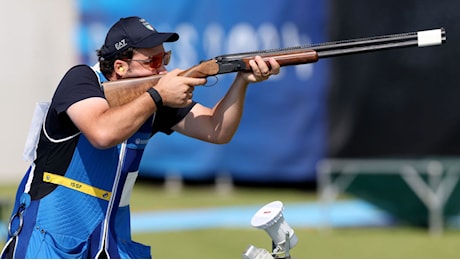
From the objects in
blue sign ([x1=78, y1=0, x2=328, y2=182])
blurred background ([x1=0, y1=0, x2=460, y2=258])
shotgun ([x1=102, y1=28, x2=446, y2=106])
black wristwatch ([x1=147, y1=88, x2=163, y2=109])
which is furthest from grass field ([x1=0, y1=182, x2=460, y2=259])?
black wristwatch ([x1=147, y1=88, x2=163, y2=109])

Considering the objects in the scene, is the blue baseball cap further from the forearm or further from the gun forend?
the gun forend

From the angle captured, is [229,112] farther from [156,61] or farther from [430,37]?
[430,37]

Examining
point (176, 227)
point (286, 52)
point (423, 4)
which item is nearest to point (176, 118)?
point (286, 52)

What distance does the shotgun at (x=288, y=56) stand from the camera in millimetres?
4801

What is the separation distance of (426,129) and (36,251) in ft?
32.3

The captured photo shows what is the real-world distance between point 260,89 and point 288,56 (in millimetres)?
10942

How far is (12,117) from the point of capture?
70.6 feet

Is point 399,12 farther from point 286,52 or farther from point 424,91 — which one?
point 286,52

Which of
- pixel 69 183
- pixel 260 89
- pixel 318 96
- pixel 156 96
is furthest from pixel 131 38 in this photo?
pixel 260 89

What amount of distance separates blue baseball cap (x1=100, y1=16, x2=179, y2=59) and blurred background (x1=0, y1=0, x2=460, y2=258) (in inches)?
306

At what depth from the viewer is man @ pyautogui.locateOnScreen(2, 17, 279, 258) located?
4688 mm

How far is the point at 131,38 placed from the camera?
16.1ft

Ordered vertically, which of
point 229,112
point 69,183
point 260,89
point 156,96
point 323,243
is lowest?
point 69,183

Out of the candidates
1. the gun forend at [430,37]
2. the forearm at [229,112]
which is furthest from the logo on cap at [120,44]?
the gun forend at [430,37]
